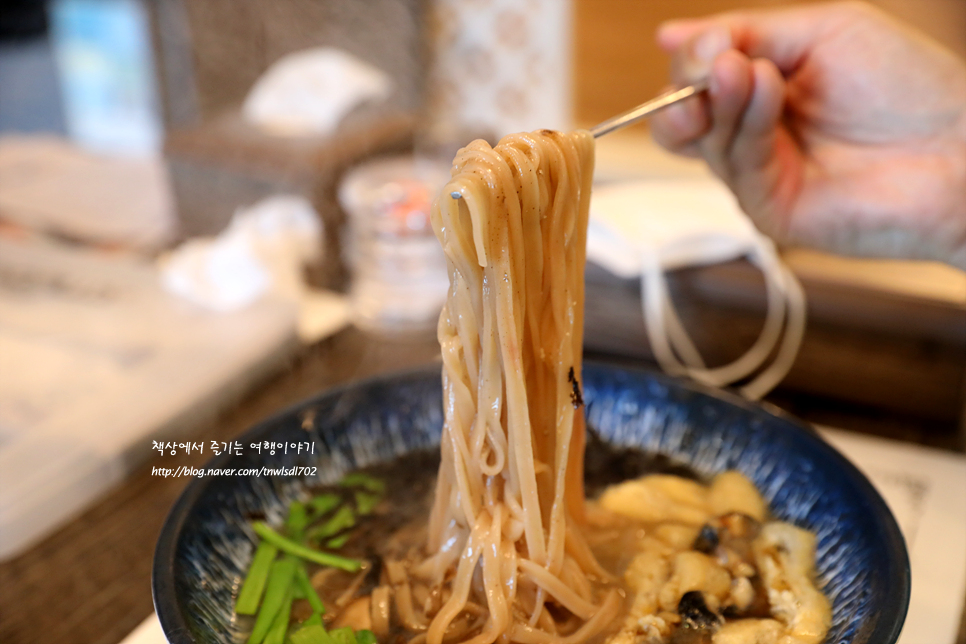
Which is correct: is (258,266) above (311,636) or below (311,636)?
→ above

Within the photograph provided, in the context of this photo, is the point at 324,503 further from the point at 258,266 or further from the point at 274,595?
the point at 258,266

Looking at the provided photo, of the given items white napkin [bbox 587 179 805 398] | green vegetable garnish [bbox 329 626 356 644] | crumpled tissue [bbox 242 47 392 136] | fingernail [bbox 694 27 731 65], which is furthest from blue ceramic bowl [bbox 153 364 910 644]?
crumpled tissue [bbox 242 47 392 136]

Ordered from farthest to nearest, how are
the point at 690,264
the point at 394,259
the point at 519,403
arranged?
the point at 394,259
the point at 690,264
the point at 519,403

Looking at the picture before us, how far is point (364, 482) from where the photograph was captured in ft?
3.93

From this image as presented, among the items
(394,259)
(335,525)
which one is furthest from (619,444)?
(394,259)

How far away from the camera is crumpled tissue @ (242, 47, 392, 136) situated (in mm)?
2105

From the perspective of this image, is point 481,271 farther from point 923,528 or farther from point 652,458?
point 923,528

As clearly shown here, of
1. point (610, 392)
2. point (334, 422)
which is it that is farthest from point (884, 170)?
point (334, 422)

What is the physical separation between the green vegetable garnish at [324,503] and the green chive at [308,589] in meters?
0.11

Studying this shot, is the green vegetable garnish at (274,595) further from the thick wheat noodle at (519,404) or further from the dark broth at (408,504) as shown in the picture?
the thick wheat noodle at (519,404)

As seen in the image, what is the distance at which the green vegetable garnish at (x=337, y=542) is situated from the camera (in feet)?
3.57

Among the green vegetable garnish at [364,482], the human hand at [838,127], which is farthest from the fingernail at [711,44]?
the green vegetable garnish at [364,482]

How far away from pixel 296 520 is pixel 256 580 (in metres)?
0.13

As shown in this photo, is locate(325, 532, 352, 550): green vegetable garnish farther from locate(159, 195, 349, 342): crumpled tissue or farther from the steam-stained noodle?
locate(159, 195, 349, 342): crumpled tissue
